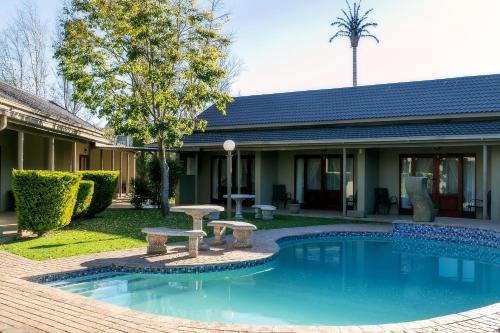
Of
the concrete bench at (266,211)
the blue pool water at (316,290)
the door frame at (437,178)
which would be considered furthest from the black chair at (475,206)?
the concrete bench at (266,211)

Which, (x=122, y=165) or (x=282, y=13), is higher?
(x=282, y=13)

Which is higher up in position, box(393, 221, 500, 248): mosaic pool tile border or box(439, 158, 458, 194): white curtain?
box(439, 158, 458, 194): white curtain

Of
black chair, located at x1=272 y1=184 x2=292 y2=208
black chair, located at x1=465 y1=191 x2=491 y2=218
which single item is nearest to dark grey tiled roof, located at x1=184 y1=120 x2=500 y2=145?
black chair, located at x1=272 y1=184 x2=292 y2=208

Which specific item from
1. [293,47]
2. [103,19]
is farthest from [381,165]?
[103,19]

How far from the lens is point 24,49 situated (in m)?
35.4

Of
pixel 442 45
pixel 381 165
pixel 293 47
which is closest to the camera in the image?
pixel 381 165

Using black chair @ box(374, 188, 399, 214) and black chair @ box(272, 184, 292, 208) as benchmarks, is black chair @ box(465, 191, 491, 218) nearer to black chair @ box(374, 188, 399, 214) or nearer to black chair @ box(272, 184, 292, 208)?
black chair @ box(374, 188, 399, 214)

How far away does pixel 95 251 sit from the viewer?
10.3 metres

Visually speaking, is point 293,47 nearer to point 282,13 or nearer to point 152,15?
point 282,13

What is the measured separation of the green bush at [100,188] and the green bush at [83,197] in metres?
1.19

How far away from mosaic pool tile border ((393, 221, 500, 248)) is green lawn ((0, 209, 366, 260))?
2.61m

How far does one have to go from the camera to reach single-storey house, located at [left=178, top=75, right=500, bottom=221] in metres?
17.1

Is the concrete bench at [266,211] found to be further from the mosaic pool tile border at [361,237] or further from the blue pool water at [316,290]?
the blue pool water at [316,290]

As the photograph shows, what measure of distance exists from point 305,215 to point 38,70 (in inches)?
1069
